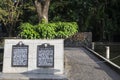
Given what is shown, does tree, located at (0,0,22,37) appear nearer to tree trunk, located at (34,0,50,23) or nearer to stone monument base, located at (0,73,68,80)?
tree trunk, located at (34,0,50,23)

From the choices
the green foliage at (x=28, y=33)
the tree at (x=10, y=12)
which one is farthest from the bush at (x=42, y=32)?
the tree at (x=10, y=12)

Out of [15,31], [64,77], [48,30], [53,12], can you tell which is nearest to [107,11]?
[53,12]

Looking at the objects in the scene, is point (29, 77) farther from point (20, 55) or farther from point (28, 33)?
point (28, 33)

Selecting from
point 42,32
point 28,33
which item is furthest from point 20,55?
point 42,32

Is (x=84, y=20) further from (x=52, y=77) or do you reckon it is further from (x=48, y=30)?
(x=52, y=77)

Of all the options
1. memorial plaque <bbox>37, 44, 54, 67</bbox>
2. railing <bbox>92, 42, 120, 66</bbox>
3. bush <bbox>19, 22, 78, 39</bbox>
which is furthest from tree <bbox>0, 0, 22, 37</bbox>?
memorial plaque <bbox>37, 44, 54, 67</bbox>

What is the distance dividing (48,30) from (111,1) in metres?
25.3

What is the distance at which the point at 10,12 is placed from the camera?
36.8m

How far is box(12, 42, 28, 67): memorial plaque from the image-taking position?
464 inches

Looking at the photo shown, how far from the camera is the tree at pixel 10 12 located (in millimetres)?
36203

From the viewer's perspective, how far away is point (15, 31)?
40.2m

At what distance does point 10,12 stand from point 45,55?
2574 centimetres

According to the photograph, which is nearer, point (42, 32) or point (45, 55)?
point (45, 55)

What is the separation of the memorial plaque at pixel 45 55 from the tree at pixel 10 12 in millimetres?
24333
